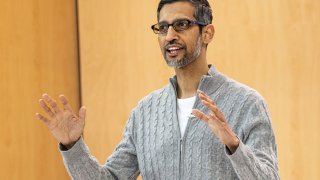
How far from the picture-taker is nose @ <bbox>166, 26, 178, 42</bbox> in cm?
183

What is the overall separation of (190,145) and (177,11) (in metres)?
0.41

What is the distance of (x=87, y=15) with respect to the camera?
3.87 meters

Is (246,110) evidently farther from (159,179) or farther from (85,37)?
(85,37)

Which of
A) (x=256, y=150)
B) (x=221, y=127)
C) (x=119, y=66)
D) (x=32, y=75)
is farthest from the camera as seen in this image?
(x=119, y=66)

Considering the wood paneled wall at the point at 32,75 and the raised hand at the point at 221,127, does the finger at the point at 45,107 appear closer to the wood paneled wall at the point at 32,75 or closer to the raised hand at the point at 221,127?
the raised hand at the point at 221,127

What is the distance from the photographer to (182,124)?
187cm

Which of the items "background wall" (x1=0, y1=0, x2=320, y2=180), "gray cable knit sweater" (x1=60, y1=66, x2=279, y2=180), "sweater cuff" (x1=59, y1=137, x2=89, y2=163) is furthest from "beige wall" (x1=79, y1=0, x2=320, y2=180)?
"sweater cuff" (x1=59, y1=137, x2=89, y2=163)

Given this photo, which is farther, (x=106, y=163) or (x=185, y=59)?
(x=106, y=163)

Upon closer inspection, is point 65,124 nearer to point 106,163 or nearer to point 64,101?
point 64,101

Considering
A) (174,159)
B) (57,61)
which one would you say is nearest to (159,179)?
(174,159)

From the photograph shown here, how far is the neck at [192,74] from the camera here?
6.22ft

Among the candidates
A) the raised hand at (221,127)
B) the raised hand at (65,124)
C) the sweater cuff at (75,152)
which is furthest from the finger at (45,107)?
the raised hand at (221,127)

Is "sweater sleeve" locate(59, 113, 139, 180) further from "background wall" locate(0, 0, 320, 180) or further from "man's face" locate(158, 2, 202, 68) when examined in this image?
"background wall" locate(0, 0, 320, 180)

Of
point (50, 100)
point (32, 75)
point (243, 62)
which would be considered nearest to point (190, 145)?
point (50, 100)
